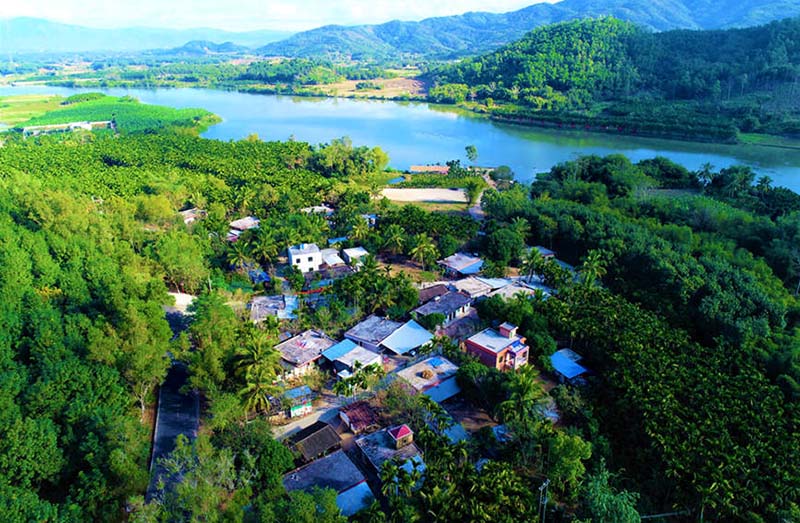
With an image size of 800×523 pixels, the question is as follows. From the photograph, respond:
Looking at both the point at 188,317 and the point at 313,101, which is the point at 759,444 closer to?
the point at 188,317

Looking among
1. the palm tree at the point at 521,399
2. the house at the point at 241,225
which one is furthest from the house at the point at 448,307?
the house at the point at 241,225

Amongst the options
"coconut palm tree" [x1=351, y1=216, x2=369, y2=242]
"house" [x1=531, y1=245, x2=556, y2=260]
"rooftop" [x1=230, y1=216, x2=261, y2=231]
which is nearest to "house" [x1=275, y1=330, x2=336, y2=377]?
"coconut palm tree" [x1=351, y1=216, x2=369, y2=242]

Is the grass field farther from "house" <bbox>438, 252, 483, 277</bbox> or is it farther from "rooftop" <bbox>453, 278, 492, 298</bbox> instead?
"rooftop" <bbox>453, 278, 492, 298</bbox>

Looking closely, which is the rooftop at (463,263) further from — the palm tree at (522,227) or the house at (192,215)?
the house at (192,215)

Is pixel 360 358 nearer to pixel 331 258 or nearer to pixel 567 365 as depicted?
pixel 567 365

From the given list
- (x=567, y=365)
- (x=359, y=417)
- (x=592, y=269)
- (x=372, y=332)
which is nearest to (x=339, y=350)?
(x=372, y=332)

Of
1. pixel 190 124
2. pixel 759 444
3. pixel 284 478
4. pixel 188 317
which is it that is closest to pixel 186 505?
pixel 284 478
